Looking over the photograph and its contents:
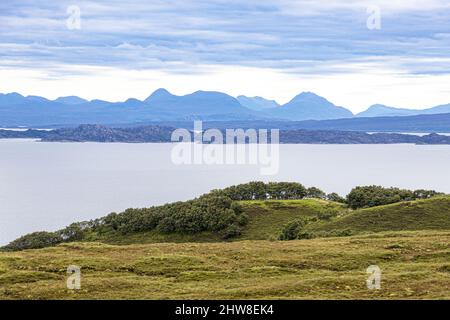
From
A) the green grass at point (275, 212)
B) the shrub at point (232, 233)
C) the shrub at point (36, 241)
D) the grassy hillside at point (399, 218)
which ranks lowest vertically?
the shrub at point (36, 241)

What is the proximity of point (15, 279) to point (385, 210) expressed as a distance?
194 ft

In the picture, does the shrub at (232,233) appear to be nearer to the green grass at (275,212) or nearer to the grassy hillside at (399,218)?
the green grass at (275,212)

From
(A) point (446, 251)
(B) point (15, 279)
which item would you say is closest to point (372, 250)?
(A) point (446, 251)

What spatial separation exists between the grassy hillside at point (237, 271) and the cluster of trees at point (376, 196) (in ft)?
171

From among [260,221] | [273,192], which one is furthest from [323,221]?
[273,192]

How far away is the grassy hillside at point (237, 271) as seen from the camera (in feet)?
98.6

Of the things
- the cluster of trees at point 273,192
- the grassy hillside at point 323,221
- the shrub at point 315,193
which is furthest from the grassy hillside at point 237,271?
the cluster of trees at point 273,192

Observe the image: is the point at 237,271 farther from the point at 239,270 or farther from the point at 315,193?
the point at 315,193

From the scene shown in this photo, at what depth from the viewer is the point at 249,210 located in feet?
349

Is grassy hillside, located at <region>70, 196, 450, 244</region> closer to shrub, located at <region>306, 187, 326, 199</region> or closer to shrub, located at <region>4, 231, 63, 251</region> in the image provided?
shrub, located at <region>4, 231, 63, 251</region>

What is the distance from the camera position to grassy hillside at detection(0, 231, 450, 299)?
98.6ft
